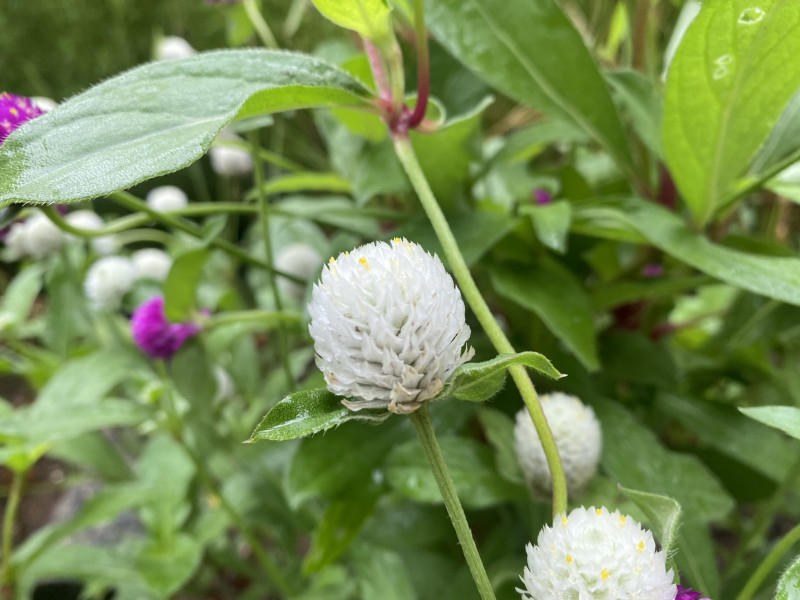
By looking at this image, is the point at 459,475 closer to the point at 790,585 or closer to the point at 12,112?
the point at 790,585

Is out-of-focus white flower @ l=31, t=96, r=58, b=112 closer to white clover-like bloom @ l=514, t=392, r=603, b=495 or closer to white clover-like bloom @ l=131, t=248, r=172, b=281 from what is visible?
white clover-like bloom @ l=514, t=392, r=603, b=495

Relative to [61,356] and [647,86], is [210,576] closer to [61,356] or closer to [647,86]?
[61,356]

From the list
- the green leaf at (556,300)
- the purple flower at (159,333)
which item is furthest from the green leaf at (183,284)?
the green leaf at (556,300)

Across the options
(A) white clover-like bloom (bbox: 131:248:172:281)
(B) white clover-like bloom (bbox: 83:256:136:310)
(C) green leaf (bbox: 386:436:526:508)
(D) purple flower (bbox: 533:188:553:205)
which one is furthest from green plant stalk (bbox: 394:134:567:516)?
(A) white clover-like bloom (bbox: 131:248:172:281)

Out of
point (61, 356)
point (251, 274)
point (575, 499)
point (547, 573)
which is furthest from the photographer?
point (251, 274)

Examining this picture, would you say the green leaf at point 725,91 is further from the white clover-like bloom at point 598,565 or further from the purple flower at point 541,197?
the white clover-like bloom at point 598,565

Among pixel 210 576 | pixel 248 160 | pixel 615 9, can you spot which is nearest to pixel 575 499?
pixel 210 576
